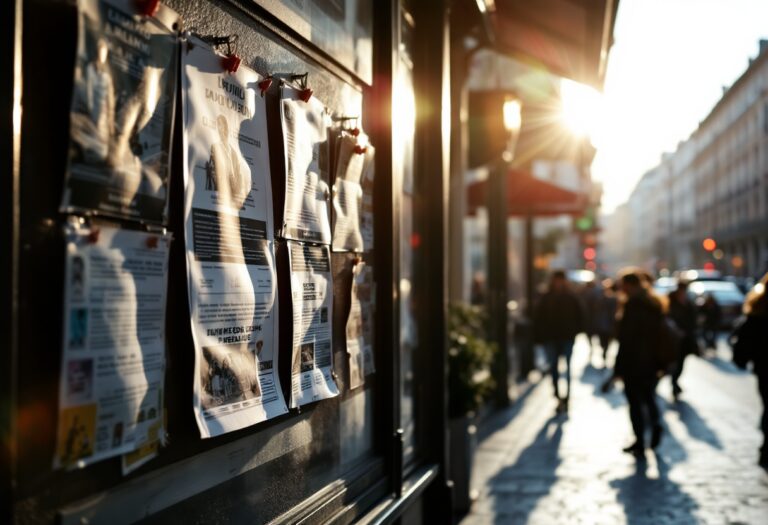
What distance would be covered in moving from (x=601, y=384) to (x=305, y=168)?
13.6m

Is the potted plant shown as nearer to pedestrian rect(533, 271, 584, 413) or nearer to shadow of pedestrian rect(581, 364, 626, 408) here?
pedestrian rect(533, 271, 584, 413)

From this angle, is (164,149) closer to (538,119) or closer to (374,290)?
(374,290)

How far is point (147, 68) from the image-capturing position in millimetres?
2240

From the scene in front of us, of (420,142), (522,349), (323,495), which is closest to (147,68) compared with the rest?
(323,495)

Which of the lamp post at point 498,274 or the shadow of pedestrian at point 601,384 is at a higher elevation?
the lamp post at point 498,274

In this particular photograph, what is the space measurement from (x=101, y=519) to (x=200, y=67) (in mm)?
1224

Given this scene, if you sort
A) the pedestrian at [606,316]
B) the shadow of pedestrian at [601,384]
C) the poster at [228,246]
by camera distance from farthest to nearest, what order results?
the pedestrian at [606,316], the shadow of pedestrian at [601,384], the poster at [228,246]

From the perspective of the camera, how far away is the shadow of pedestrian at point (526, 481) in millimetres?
6871

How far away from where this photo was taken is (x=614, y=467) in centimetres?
848

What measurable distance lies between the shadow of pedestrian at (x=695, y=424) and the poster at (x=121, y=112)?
8.47 m

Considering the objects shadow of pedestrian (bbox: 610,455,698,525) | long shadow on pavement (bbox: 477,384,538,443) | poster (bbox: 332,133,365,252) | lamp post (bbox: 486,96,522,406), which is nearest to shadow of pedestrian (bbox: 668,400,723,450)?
shadow of pedestrian (bbox: 610,455,698,525)

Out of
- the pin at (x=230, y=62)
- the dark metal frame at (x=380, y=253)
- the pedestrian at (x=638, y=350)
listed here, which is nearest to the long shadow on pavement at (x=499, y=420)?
the pedestrian at (x=638, y=350)

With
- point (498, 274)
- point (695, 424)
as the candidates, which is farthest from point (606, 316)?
point (695, 424)

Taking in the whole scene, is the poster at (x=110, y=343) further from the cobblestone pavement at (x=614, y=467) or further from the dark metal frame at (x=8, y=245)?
the cobblestone pavement at (x=614, y=467)
